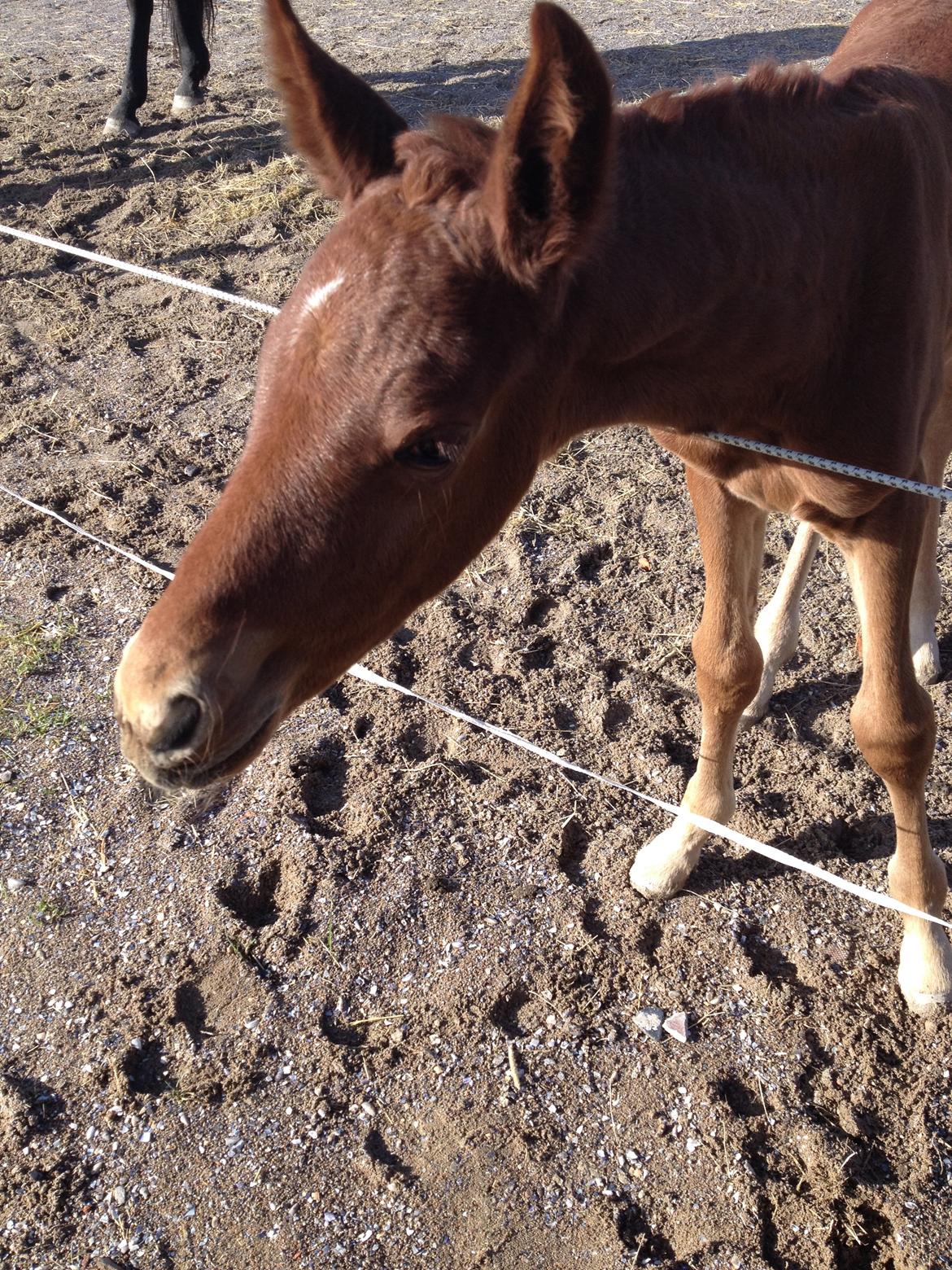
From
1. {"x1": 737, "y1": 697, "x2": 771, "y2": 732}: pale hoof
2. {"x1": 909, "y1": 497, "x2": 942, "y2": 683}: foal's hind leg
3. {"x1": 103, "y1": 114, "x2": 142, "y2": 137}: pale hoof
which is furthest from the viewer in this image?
{"x1": 103, "y1": 114, "x2": 142, "y2": 137}: pale hoof

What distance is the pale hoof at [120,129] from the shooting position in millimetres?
7371

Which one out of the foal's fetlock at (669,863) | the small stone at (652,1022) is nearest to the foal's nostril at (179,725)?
the small stone at (652,1022)

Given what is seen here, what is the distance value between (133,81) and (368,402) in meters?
7.23

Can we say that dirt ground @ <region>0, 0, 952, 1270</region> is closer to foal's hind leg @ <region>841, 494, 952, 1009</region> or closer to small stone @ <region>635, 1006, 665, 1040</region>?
small stone @ <region>635, 1006, 665, 1040</region>

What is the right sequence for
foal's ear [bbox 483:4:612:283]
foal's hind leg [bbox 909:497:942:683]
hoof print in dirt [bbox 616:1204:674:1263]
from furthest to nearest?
foal's hind leg [bbox 909:497:942:683]
hoof print in dirt [bbox 616:1204:674:1263]
foal's ear [bbox 483:4:612:283]

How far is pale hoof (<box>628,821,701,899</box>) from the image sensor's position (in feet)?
9.41

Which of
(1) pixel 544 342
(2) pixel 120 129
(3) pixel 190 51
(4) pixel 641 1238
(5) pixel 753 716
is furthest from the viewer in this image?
(3) pixel 190 51

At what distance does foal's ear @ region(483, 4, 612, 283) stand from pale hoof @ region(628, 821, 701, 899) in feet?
5.69

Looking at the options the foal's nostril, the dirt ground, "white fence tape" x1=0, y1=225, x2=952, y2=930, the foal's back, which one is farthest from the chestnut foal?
the dirt ground

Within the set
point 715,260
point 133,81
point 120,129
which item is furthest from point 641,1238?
point 133,81

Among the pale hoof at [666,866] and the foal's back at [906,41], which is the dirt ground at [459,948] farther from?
the foal's back at [906,41]

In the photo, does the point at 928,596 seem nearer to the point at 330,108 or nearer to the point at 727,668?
the point at 727,668

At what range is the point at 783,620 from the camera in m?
3.56

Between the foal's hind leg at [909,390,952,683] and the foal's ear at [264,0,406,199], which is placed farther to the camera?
the foal's hind leg at [909,390,952,683]
